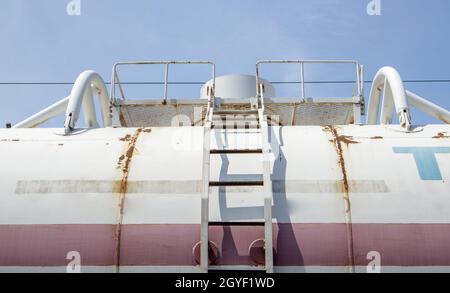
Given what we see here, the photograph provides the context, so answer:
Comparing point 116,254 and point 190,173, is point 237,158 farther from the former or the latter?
point 116,254

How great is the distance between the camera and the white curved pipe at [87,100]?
6062 mm

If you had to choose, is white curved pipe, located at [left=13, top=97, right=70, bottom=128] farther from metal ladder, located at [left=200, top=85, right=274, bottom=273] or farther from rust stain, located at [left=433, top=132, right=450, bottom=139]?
rust stain, located at [left=433, top=132, right=450, bottom=139]

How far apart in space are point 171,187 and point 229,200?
602 mm

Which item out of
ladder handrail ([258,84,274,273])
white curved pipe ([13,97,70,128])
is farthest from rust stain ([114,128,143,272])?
white curved pipe ([13,97,70,128])

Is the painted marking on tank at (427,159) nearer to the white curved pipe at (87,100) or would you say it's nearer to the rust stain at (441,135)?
the rust stain at (441,135)

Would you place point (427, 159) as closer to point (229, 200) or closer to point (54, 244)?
point (229, 200)

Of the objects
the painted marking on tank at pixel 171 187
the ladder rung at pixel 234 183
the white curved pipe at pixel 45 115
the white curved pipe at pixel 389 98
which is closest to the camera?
the ladder rung at pixel 234 183

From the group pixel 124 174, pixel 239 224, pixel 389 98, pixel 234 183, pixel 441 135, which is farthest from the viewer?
pixel 389 98

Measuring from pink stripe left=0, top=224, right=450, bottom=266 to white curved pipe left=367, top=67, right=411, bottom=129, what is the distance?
158 cm

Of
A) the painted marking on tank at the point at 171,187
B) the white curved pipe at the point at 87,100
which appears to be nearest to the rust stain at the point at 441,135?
the painted marking on tank at the point at 171,187

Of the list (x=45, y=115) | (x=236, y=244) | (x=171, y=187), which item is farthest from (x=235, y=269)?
(x=45, y=115)

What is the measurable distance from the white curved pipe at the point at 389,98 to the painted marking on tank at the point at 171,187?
1.24 m

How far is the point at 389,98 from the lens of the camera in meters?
7.59
